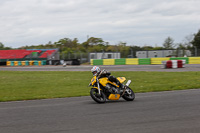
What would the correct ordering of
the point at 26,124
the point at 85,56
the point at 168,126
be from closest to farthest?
the point at 168,126 < the point at 26,124 < the point at 85,56

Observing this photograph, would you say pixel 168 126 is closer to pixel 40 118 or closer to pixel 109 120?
pixel 109 120

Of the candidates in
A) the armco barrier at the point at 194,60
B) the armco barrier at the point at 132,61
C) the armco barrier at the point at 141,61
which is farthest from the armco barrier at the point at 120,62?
the armco barrier at the point at 194,60

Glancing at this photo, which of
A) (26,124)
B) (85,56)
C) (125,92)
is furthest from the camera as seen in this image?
(85,56)

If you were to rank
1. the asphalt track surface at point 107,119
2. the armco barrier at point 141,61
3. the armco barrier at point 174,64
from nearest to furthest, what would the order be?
the asphalt track surface at point 107,119
the armco barrier at point 174,64
the armco barrier at point 141,61

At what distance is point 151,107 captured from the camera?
8086 mm

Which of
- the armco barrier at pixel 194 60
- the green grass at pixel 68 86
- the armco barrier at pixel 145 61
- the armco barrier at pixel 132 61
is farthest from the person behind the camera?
the armco barrier at pixel 132 61

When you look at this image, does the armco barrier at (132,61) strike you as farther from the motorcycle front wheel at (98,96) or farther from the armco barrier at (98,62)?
the motorcycle front wheel at (98,96)

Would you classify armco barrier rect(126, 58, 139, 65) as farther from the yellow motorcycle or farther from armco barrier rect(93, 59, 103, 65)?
the yellow motorcycle

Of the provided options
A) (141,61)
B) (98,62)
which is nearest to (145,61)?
(141,61)

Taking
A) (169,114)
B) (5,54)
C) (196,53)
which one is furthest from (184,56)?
(5,54)

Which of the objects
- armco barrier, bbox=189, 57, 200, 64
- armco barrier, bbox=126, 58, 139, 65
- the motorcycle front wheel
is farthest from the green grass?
armco barrier, bbox=126, 58, 139, 65

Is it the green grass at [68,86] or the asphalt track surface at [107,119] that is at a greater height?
A: the asphalt track surface at [107,119]

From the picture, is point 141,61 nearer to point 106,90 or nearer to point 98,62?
point 98,62

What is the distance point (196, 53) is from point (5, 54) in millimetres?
46462
